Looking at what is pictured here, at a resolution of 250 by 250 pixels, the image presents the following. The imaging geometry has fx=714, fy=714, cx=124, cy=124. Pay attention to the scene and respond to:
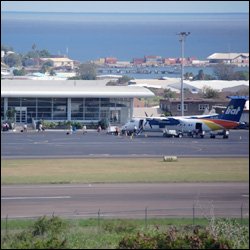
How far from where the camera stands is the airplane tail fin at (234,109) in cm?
2853

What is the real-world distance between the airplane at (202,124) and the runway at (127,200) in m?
14.0

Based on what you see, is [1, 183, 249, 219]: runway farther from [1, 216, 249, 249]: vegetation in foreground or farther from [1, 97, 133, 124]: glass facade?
[1, 97, 133, 124]: glass facade

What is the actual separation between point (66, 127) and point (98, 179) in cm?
1500

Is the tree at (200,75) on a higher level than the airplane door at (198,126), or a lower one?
higher

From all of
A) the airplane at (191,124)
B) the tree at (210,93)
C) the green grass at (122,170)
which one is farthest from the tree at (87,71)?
the green grass at (122,170)

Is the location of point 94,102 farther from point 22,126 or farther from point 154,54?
point 154,54

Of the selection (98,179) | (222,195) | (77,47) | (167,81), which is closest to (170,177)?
(98,179)

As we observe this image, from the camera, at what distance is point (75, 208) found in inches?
500

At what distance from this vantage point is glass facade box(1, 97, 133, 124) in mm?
31578

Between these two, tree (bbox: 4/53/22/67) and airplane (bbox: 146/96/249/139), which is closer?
airplane (bbox: 146/96/249/139)

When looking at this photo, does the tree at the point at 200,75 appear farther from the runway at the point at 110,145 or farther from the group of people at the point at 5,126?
the group of people at the point at 5,126

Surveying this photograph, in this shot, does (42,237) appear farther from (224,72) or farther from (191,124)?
(224,72)

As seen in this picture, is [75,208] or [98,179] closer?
→ [75,208]

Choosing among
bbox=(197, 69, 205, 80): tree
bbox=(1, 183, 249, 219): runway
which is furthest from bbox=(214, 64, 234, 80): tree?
bbox=(1, 183, 249, 219): runway
